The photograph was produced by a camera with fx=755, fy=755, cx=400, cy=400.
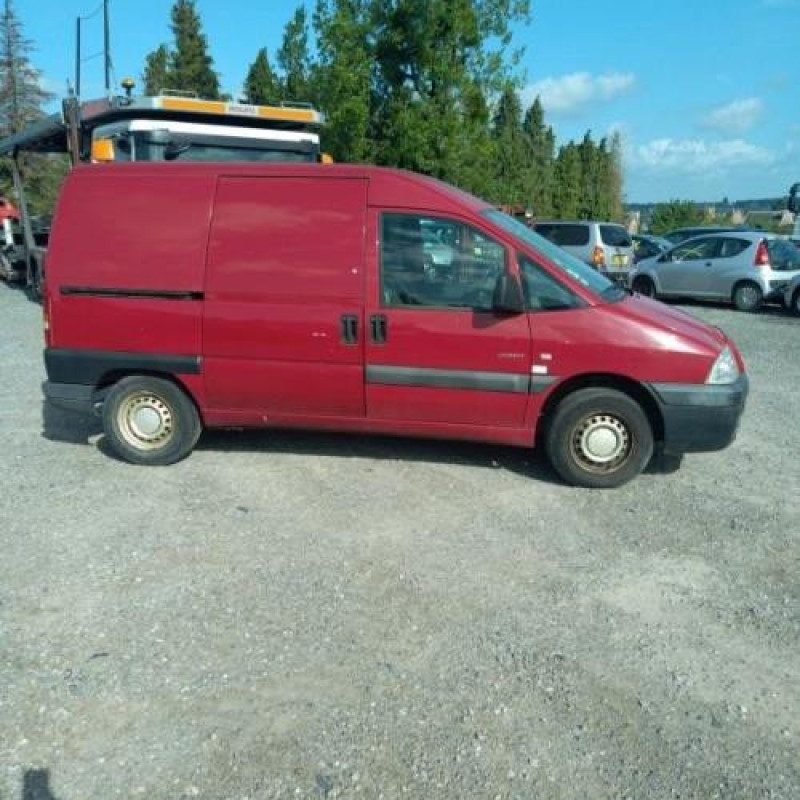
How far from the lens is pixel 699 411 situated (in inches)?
190

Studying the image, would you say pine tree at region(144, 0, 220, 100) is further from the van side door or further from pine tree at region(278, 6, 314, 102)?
the van side door

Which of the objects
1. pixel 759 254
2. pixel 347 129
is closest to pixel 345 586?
pixel 347 129

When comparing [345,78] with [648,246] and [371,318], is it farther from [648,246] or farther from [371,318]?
[648,246]

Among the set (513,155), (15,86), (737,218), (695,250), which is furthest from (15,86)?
(737,218)

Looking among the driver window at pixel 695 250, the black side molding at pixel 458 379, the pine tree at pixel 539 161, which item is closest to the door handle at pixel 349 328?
the black side molding at pixel 458 379

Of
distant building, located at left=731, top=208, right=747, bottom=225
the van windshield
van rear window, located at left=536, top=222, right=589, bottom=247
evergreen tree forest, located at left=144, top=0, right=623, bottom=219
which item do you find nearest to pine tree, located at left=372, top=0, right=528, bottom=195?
evergreen tree forest, located at left=144, top=0, right=623, bottom=219

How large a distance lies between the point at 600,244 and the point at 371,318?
1314 cm

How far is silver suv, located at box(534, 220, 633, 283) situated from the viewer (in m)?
16.8

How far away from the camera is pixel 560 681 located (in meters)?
3.06

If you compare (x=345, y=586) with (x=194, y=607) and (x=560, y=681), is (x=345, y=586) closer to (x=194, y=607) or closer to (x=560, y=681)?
(x=194, y=607)

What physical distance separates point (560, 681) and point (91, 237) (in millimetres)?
4195

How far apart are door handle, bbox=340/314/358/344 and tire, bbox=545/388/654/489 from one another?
4.70 ft

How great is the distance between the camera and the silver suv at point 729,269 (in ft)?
48.5

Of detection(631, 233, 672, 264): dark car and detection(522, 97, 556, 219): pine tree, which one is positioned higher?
detection(522, 97, 556, 219): pine tree
